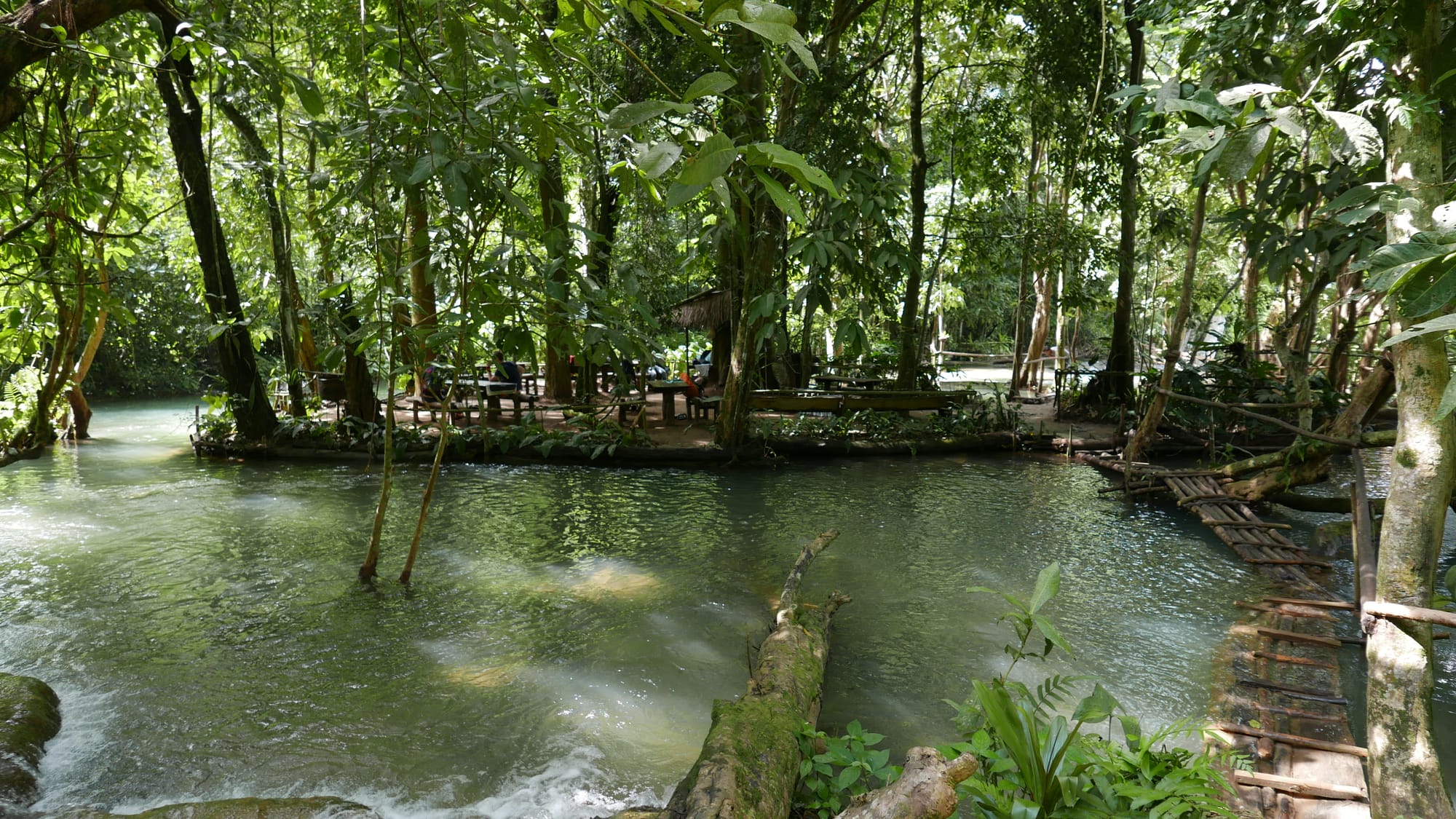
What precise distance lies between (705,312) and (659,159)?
13.4 metres

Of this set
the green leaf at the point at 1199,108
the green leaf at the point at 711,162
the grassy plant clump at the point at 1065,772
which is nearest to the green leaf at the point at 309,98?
the green leaf at the point at 711,162

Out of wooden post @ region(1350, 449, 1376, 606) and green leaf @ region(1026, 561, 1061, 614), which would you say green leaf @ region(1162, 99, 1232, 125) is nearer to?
green leaf @ region(1026, 561, 1061, 614)

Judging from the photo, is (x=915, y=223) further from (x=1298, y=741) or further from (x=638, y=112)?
(x=638, y=112)

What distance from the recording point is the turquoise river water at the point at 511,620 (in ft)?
12.5

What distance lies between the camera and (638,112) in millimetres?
1295

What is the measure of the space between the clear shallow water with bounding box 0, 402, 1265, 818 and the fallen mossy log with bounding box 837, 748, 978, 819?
1.89 m

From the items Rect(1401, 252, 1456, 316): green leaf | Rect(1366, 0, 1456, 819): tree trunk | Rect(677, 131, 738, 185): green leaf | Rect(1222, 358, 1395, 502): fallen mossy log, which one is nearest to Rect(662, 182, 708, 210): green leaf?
Rect(677, 131, 738, 185): green leaf

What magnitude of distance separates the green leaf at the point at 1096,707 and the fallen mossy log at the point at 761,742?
0.95 metres

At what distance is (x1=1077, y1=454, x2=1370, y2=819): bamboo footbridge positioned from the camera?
3201mm

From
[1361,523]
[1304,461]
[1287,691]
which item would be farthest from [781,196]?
[1304,461]

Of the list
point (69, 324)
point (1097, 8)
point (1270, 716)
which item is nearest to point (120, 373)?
point (69, 324)

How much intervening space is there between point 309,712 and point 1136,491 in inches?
286

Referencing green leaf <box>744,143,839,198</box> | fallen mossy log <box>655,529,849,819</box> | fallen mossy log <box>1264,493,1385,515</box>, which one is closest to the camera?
green leaf <box>744,143,839,198</box>

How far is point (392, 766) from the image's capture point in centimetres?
374
